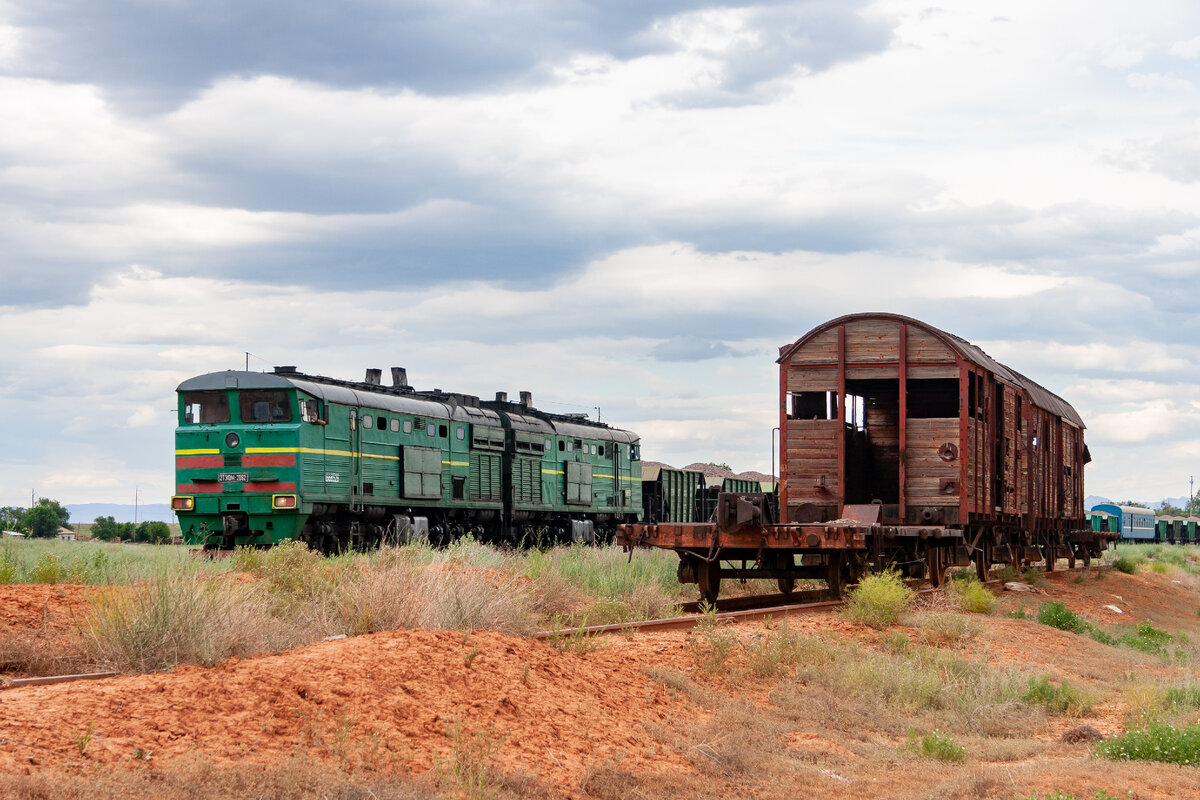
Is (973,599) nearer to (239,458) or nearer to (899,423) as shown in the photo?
(899,423)

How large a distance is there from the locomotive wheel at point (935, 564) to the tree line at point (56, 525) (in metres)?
45.4

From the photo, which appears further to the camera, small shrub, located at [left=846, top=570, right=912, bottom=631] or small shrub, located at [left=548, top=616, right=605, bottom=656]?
small shrub, located at [left=846, top=570, right=912, bottom=631]

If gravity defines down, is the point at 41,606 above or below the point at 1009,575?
above

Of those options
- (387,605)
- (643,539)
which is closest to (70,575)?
(387,605)

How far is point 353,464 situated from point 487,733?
17690 mm

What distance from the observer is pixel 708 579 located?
17141 millimetres

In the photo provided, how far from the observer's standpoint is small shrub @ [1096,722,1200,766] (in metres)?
8.84

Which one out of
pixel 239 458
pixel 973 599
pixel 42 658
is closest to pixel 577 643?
pixel 42 658

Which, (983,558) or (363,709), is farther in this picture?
(983,558)

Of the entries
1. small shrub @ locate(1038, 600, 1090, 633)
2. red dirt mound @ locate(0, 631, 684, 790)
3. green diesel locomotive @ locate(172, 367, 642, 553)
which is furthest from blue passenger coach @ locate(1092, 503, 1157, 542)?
red dirt mound @ locate(0, 631, 684, 790)

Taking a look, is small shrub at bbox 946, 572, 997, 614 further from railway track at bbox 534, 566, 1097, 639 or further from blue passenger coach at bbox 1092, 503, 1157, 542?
blue passenger coach at bbox 1092, 503, 1157, 542

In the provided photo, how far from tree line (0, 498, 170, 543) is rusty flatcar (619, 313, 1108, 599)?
4478cm

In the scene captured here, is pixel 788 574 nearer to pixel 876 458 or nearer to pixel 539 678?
pixel 876 458

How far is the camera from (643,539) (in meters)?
16.8
